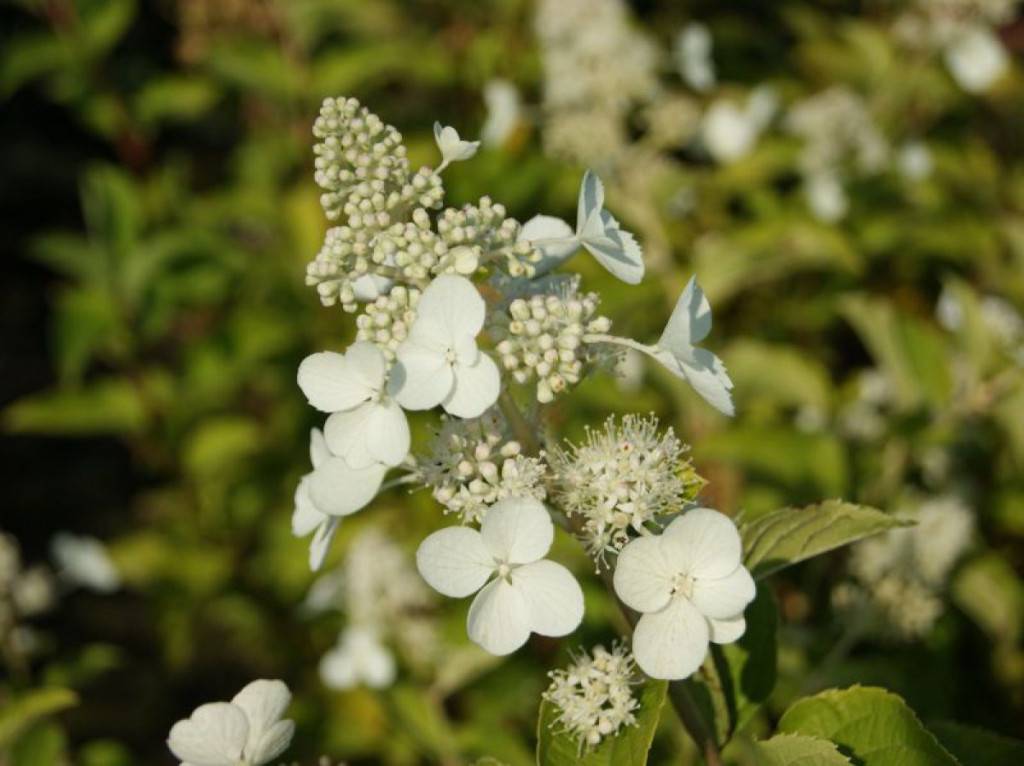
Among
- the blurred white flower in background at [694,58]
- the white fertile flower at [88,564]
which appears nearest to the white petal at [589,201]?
the blurred white flower in background at [694,58]

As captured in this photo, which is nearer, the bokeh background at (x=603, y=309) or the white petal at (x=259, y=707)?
the white petal at (x=259, y=707)

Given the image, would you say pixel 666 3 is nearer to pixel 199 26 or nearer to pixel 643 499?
pixel 199 26

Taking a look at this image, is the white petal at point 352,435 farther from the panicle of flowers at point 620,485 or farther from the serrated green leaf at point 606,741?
the serrated green leaf at point 606,741

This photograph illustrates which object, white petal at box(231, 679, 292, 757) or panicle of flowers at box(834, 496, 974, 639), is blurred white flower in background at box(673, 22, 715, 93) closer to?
panicle of flowers at box(834, 496, 974, 639)

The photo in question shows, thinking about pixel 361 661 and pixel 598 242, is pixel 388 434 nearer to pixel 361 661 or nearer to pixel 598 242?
pixel 598 242

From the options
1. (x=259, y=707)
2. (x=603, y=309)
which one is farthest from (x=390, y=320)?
(x=603, y=309)

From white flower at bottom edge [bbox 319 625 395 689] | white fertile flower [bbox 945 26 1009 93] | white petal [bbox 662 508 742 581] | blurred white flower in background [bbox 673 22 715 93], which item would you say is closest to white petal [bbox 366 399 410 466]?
white petal [bbox 662 508 742 581]
